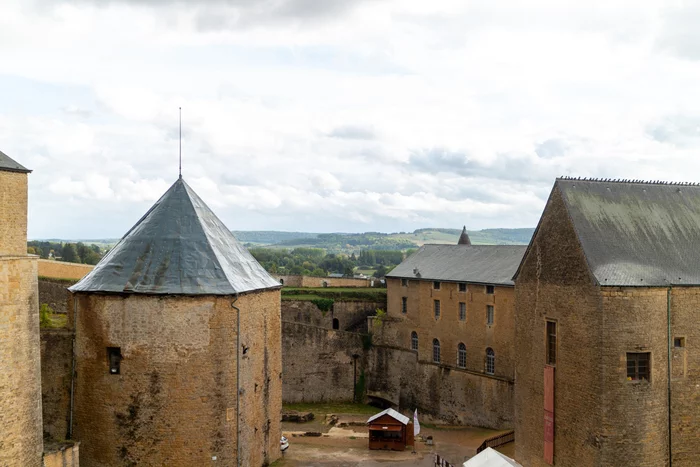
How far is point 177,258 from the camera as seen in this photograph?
24.6 meters

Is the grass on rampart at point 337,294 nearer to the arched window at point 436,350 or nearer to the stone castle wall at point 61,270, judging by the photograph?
the arched window at point 436,350

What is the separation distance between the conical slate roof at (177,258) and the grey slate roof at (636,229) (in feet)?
40.9

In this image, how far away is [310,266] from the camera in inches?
4660

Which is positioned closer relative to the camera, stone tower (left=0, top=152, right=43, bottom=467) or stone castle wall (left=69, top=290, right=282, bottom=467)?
stone tower (left=0, top=152, right=43, bottom=467)

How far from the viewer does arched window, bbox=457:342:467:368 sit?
135 feet

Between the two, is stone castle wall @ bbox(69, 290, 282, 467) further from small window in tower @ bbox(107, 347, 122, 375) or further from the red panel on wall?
the red panel on wall

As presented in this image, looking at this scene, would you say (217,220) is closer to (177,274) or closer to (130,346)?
(177,274)

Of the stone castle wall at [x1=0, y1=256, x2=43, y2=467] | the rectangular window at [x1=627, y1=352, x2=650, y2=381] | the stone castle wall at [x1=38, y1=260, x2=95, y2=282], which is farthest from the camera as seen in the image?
the stone castle wall at [x1=38, y1=260, x2=95, y2=282]

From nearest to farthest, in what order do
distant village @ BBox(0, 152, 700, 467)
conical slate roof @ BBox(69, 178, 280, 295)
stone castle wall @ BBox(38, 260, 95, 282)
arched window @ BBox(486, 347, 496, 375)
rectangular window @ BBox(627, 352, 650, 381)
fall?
1. distant village @ BBox(0, 152, 700, 467)
2. rectangular window @ BBox(627, 352, 650, 381)
3. conical slate roof @ BBox(69, 178, 280, 295)
4. arched window @ BBox(486, 347, 496, 375)
5. stone castle wall @ BBox(38, 260, 95, 282)

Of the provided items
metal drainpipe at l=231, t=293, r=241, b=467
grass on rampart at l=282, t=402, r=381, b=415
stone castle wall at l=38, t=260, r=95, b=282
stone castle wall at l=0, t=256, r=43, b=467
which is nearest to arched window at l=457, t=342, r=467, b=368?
grass on rampart at l=282, t=402, r=381, b=415

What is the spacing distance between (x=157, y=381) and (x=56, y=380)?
13.2ft

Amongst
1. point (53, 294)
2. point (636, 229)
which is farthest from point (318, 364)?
point (636, 229)

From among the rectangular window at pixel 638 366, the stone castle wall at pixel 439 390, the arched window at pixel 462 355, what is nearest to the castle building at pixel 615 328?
the rectangular window at pixel 638 366

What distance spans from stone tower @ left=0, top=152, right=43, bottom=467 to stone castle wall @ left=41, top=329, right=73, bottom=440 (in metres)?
4.49
